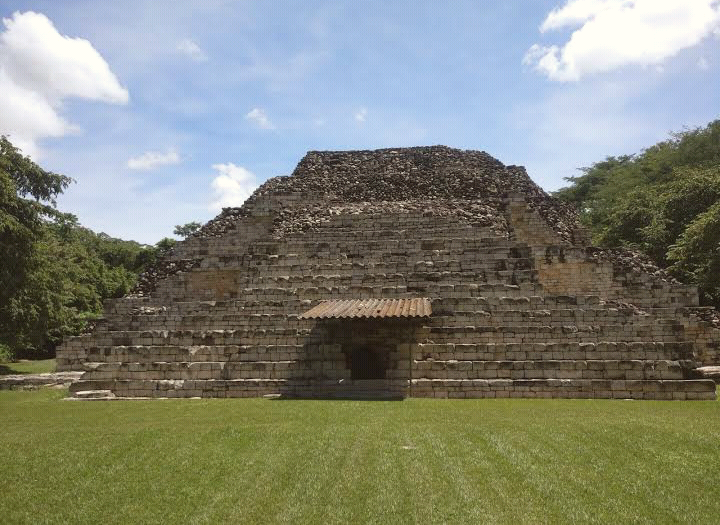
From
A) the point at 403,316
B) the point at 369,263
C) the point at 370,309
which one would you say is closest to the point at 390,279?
the point at 369,263

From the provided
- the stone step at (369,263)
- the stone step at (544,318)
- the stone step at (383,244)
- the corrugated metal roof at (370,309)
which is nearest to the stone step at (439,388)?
the corrugated metal roof at (370,309)

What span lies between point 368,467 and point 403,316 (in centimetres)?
558

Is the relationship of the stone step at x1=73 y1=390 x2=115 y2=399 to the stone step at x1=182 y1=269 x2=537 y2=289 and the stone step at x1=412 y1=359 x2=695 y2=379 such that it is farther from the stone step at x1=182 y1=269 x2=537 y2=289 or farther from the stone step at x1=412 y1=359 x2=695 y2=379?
the stone step at x1=412 y1=359 x2=695 y2=379

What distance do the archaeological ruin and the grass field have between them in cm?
265

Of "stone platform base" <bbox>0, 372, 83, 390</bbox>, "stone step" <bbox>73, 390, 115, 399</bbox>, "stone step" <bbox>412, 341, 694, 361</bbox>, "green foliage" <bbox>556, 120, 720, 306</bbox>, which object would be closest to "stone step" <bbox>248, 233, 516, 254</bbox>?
"stone step" <bbox>412, 341, 694, 361</bbox>

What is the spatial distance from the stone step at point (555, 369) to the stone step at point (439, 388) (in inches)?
6.3

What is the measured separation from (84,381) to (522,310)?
34.1 feet

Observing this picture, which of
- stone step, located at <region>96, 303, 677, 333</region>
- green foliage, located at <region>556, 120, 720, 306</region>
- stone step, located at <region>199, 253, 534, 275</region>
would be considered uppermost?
green foliage, located at <region>556, 120, 720, 306</region>

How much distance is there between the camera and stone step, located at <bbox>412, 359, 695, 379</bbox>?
11.9m

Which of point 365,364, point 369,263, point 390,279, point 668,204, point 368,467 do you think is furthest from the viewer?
point 668,204

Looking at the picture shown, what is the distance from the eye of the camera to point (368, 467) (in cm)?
649

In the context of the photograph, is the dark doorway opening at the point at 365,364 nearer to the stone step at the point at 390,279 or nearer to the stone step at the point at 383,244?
the stone step at the point at 390,279

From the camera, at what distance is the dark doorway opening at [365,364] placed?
13.5m

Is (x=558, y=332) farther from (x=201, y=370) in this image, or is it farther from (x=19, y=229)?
Result: (x=19, y=229)
